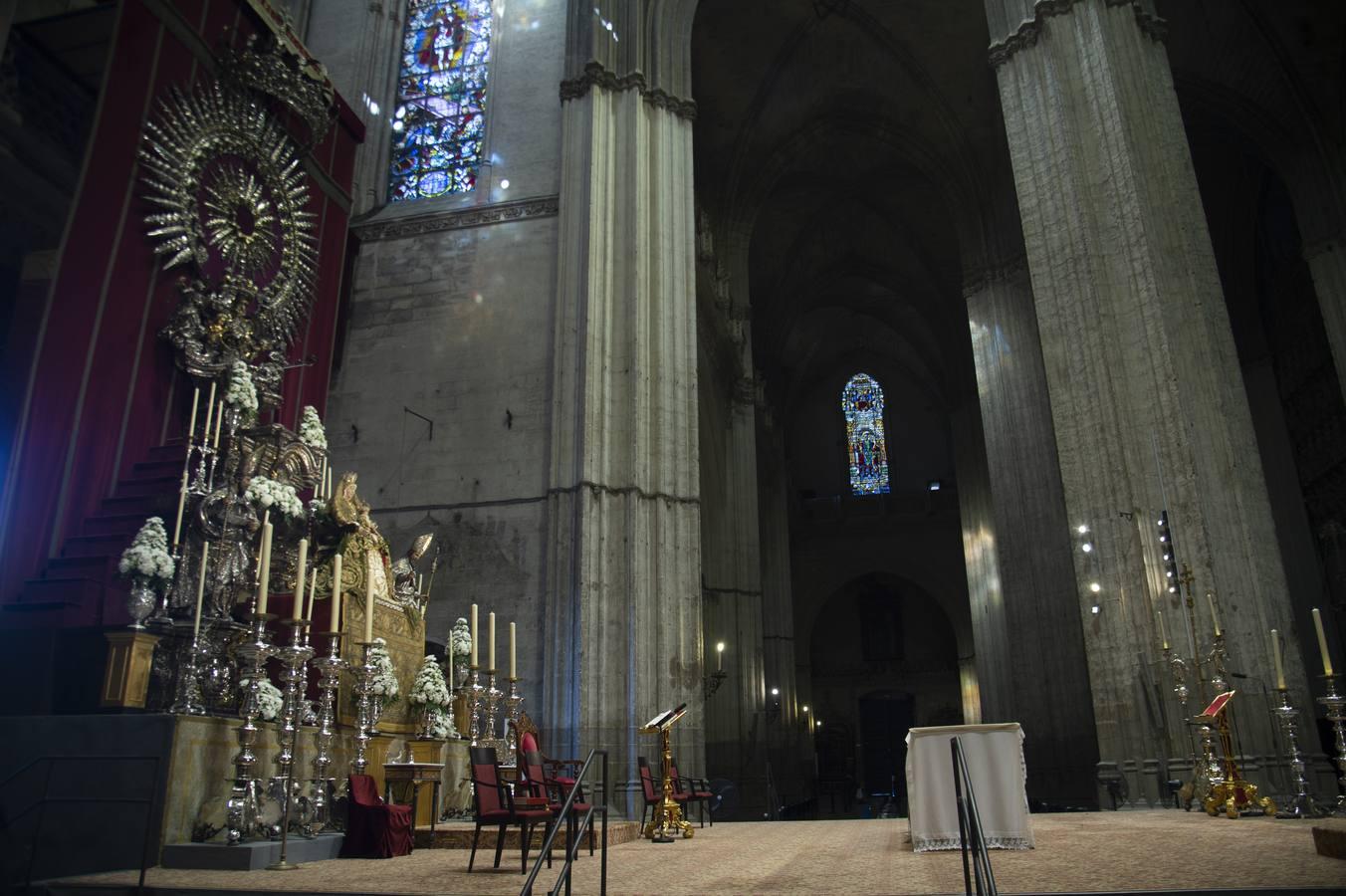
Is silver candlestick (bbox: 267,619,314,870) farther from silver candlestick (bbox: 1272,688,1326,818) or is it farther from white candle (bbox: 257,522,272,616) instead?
silver candlestick (bbox: 1272,688,1326,818)

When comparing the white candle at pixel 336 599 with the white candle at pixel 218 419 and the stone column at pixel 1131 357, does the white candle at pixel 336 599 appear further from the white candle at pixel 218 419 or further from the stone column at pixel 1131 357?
the stone column at pixel 1131 357

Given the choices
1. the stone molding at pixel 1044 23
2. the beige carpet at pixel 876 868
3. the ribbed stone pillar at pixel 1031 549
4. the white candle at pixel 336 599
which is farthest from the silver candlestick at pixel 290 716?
the ribbed stone pillar at pixel 1031 549

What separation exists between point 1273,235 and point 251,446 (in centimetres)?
2016

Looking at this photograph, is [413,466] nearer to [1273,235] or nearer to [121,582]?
[121,582]

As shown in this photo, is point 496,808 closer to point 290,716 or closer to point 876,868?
point 290,716

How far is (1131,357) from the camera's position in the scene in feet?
36.5

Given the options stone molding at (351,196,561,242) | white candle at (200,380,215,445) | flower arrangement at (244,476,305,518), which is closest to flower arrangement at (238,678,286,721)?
flower arrangement at (244,476,305,518)

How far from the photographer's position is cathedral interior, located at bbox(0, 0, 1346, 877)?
9.50 metres

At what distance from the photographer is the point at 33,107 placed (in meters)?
11.1

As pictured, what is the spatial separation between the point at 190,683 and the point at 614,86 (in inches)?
434

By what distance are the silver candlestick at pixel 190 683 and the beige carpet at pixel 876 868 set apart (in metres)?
1.32

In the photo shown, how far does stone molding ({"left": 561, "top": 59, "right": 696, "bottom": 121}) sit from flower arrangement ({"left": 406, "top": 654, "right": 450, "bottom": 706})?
9.41m

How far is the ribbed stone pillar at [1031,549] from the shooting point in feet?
53.8

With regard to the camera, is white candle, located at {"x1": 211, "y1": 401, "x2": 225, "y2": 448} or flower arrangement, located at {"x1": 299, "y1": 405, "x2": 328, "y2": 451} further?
flower arrangement, located at {"x1": 299, "y1": 405, "x2": 328, "y2": 451}
